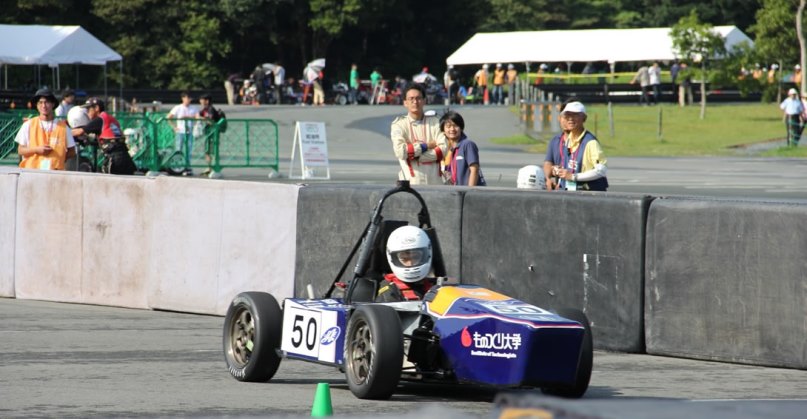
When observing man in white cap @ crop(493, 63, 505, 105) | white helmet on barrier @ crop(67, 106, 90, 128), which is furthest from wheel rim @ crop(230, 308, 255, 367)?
man in white cap @ crop(493, 63, 505, 105)

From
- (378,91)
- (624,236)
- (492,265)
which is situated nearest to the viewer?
(624,236)

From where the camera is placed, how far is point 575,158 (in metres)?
12.8

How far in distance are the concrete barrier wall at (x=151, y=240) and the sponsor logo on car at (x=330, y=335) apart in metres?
3.91

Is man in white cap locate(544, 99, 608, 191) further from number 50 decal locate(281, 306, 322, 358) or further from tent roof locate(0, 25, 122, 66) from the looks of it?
tent roof locate(0, 25, 122, 66)

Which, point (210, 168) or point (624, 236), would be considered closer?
point (624, 236)

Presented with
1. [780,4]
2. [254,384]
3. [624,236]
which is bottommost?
[254,384]

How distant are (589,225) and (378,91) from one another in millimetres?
58124

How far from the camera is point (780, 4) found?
58688 mm

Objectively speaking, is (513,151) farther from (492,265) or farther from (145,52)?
(145,52)

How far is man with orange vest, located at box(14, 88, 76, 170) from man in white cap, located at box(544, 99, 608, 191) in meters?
6.38

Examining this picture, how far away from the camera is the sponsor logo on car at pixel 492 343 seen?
807cm

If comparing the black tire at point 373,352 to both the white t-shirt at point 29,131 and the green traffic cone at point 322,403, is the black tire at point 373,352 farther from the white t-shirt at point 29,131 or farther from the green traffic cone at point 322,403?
the white t-shirt at point 29,131

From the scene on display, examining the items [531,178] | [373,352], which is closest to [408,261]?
[373,352]

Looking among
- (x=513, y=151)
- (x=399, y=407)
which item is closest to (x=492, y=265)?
A: (x=399, y=407)
